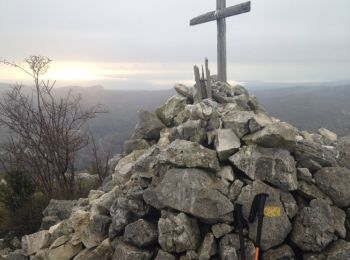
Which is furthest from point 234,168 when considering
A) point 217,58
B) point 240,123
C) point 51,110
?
point 51,110

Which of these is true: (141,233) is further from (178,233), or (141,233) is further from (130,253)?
(178,233)

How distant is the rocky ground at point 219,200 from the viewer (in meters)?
7.95

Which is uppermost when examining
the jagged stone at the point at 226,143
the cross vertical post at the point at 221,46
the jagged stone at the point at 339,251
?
the cross vertical post at the point at 221,46

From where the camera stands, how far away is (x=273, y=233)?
25.9 ft

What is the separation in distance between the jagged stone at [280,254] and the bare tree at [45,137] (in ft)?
35.2

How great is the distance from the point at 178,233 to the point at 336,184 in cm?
361

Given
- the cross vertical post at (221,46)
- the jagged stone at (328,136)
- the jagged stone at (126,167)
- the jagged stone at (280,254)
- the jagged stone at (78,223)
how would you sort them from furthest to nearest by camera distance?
1. the jagged stone at (328,136)
2. the cross vertical post at (221,46)
3. the jagged stone at (126,167)
4. the jagged stone at (78,223)
5. the jagged stone at (280,254)

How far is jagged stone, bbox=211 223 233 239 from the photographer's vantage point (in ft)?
26.4

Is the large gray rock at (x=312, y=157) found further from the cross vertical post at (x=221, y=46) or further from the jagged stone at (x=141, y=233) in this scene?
the cross vertical post at (x=221, y=46)

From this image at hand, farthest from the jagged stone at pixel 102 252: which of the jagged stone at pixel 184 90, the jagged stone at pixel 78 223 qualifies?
the jagged stone at pixel 184 90

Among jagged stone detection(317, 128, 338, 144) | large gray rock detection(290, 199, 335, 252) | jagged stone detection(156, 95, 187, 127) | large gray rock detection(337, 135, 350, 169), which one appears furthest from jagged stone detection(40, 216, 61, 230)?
jagged stone detection(317, 128, 338, 144)

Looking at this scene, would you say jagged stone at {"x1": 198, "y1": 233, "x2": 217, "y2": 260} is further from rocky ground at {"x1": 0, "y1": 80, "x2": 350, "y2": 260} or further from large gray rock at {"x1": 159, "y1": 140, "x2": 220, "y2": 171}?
large gray rock at {"x1": 159, "y1": 140, "x2": 220, "y2": 171}

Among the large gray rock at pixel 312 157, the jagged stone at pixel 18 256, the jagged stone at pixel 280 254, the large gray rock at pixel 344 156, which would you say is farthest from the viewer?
the jagged stone at pixel 18 256

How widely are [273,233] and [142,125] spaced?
6.16m
